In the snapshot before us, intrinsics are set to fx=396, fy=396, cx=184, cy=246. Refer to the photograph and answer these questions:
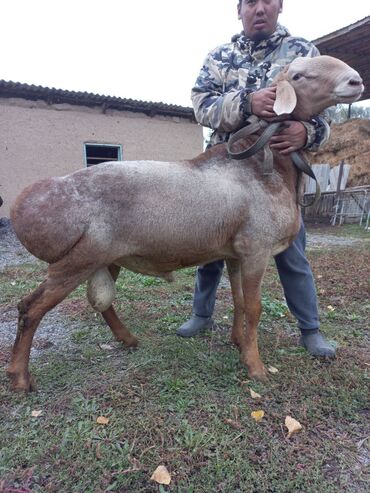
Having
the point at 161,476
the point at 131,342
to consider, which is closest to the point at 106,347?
the point at 131,342

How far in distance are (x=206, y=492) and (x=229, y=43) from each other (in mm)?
2983

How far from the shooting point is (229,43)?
3.07 meters

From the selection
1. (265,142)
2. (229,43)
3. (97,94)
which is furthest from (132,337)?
(97,94)

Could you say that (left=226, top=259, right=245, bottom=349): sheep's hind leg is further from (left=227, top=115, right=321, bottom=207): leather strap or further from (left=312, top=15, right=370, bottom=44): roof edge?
(left=312, top=15, right=370, bottom=44): roof edge

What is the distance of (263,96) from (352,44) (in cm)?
991

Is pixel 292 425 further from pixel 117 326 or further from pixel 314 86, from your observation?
pixel 314 86

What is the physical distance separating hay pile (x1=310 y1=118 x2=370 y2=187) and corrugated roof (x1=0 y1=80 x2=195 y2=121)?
17.4ft

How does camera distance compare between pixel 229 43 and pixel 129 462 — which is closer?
pixel 129 462

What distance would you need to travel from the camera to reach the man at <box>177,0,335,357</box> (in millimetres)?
2654

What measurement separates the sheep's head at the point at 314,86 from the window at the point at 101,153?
10382 mm

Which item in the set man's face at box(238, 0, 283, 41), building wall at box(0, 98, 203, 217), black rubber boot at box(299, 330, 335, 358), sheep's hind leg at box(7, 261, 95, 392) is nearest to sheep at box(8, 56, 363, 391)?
sheep's hind leg at box(7, 261, 95, 392)

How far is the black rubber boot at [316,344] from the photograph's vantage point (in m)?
2.98

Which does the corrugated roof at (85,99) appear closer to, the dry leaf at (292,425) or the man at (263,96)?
the man at (263,96)

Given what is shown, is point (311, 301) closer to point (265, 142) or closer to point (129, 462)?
point (265, 142)
